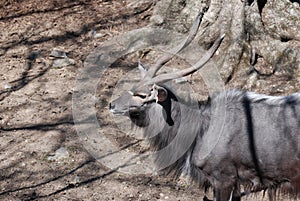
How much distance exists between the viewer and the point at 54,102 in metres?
7.66

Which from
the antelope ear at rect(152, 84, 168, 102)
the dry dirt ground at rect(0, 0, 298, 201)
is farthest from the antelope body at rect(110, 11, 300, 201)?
the dry dirt ground at rect(0, 0, 298, 201)

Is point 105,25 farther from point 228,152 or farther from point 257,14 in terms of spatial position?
point 228,152

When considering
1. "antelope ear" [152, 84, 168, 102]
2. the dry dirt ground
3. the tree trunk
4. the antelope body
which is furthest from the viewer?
the tree trunk

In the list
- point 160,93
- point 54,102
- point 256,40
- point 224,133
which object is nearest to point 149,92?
point 160,93

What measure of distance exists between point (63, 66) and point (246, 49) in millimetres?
2959

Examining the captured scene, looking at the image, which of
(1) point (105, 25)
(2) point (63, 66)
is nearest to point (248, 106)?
(2) point (63, 66)

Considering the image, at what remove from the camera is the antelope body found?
17.1ft

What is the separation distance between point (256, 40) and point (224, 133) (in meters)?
3.18

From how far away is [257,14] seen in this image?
26.7ft

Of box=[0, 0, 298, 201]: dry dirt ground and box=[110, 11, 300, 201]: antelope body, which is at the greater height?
box=[110, 11, 300, 201]: antelope body

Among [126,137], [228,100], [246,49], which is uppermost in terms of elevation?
[228,100]

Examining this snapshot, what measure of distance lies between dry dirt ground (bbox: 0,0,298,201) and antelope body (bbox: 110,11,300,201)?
556 mm

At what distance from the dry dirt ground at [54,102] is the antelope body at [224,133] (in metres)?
0.56

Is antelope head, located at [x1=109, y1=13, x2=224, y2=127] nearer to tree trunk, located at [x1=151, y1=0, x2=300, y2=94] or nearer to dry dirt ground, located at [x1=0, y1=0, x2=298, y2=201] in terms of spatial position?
dry dirt ground, located at [x1=0, y1=0, x2=298, y2=201]
